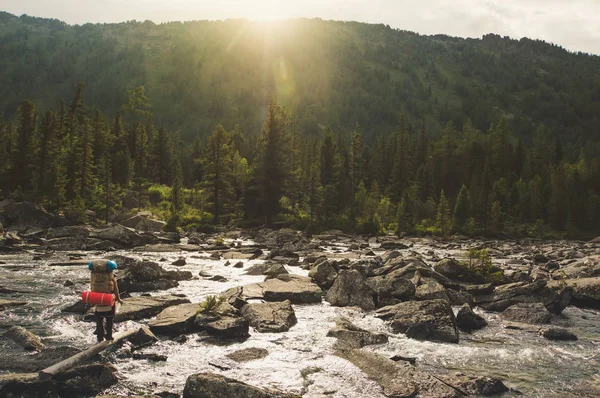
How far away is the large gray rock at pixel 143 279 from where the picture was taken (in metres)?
22.2

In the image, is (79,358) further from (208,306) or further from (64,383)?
(208,306)

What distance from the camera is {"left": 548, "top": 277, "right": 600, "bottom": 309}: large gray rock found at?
840 inches

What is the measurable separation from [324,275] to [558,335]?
40.5 ft

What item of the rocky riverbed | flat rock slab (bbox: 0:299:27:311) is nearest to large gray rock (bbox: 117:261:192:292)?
the rocky riverbed

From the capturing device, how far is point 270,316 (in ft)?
55.9

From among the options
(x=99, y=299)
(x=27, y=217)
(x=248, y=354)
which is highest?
(x=99, y=299)

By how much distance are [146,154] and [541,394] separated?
330 ft

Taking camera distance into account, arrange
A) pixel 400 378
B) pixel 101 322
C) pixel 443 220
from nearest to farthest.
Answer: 1. pixel 400 378
2. pixel 101 322
3. pixel 443 220

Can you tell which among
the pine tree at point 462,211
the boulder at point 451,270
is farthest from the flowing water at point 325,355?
the pine tree at point 462,211

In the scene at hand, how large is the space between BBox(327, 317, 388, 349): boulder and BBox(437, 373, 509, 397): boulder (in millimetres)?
3608

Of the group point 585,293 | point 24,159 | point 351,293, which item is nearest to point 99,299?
point 351,293

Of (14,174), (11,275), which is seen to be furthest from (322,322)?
(14,174)

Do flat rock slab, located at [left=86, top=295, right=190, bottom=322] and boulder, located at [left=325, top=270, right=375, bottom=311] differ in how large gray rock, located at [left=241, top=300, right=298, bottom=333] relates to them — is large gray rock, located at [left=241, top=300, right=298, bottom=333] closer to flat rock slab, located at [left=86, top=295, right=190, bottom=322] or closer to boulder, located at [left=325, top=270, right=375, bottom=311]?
boulder, located at [left=325, top=270, right=375, bottom=311]

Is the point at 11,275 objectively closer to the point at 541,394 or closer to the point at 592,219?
the point at 541,394
